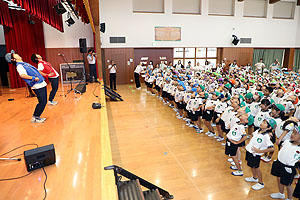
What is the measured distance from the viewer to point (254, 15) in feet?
54.9

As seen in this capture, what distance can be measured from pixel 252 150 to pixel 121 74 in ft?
40.9

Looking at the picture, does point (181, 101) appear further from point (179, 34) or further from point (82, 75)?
point (179, 34)

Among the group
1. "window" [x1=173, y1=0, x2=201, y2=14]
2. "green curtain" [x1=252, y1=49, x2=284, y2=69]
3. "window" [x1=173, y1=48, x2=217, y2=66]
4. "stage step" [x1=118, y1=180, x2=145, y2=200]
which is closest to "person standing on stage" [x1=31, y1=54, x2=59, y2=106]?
"stage step" [x1=118, y1=180, x2=145, y2=200]

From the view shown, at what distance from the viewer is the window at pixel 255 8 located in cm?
1645

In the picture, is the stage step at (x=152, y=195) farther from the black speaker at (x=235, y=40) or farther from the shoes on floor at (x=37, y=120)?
the black speaker at (x=235, y=40)

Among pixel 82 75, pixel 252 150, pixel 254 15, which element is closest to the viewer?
pixel 252 150

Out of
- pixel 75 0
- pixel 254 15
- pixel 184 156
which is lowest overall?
pixel 184 156

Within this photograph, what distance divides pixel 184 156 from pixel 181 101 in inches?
116

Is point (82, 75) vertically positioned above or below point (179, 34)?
below

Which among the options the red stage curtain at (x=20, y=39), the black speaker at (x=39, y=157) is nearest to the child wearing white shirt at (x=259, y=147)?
the black speaker at (x=39, y=157)

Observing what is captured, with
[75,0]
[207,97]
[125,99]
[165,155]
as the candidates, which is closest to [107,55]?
[125,99]

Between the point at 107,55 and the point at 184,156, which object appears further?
the point at 107,55

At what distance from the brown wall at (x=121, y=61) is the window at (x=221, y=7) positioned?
7.10 m

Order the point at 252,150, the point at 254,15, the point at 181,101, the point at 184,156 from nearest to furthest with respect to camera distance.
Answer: the point at 252,150 < the point at 184,156 < the point at 181,101 < the point at 254,15
